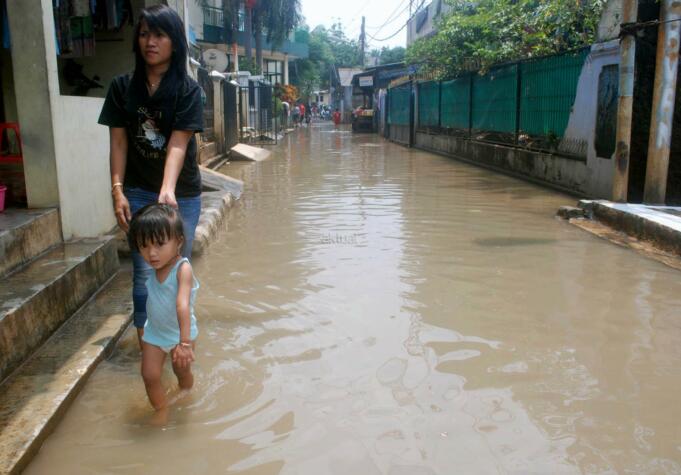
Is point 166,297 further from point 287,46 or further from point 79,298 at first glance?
point 287,46

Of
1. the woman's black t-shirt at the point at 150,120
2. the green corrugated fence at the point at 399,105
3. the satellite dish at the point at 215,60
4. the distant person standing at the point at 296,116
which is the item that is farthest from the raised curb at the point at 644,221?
the distant person standing at the point at 296,116

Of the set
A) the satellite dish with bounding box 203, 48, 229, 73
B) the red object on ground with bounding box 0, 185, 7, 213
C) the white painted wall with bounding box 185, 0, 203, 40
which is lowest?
the red object on ground with bounding box 0, 185, 7, 213

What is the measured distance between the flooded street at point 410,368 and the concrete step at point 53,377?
3.2 inches

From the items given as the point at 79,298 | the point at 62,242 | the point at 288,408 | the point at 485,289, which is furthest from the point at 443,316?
the point at 62,242

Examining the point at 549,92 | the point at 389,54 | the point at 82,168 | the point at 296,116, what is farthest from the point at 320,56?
the point at 82,168

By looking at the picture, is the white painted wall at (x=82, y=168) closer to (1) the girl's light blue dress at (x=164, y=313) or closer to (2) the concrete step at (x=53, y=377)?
(2) the concrete step at (x=53, y=377)

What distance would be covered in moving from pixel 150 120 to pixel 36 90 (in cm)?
188

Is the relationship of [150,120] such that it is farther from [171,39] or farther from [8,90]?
[8,90]

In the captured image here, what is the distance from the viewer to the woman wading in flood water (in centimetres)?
288

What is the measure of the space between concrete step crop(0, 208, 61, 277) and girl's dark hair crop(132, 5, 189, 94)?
1.42 metres

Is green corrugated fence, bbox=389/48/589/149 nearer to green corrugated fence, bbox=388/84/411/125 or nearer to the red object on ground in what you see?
green corrugated fence, bbox=388/84/411/125

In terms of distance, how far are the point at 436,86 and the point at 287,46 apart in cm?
3006

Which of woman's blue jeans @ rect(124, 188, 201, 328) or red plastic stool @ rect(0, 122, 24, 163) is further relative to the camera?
red plastic stool @ rect(0, 122, 24, 163)

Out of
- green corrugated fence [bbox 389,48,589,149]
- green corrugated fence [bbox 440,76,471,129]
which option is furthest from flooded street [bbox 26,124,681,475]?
green corrugated fence [bbox 440,76,471,129]
